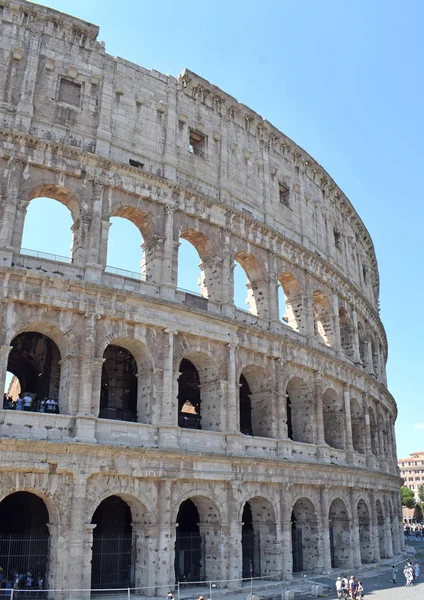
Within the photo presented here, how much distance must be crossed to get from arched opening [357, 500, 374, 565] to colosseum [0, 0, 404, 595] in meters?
0.08

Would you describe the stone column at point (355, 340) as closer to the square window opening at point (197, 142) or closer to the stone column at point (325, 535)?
the stone column at point (325, 535)

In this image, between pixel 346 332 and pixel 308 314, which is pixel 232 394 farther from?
pixel 346 332

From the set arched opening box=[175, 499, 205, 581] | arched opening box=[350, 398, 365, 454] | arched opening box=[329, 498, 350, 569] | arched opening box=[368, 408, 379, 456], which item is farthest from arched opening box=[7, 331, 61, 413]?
arched opening box=[368, 408, 379, 456]

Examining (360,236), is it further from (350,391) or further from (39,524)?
(39,524)

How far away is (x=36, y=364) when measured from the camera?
2109 centimetres

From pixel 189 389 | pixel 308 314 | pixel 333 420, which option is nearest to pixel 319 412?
pixel 333 420

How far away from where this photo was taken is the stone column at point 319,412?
23.5m

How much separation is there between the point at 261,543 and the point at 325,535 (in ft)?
10.7

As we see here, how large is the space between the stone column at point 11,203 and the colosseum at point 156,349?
0.06 meters

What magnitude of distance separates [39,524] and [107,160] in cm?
1211

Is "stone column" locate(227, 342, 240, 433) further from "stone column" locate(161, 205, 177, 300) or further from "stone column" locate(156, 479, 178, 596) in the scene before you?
"stone column" locate(156, 479, 178, 596)

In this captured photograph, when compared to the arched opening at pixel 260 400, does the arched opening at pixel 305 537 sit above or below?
below

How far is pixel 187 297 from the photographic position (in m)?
20.0

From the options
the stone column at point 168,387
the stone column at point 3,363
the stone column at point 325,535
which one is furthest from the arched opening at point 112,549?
the stone column at point 325,535
